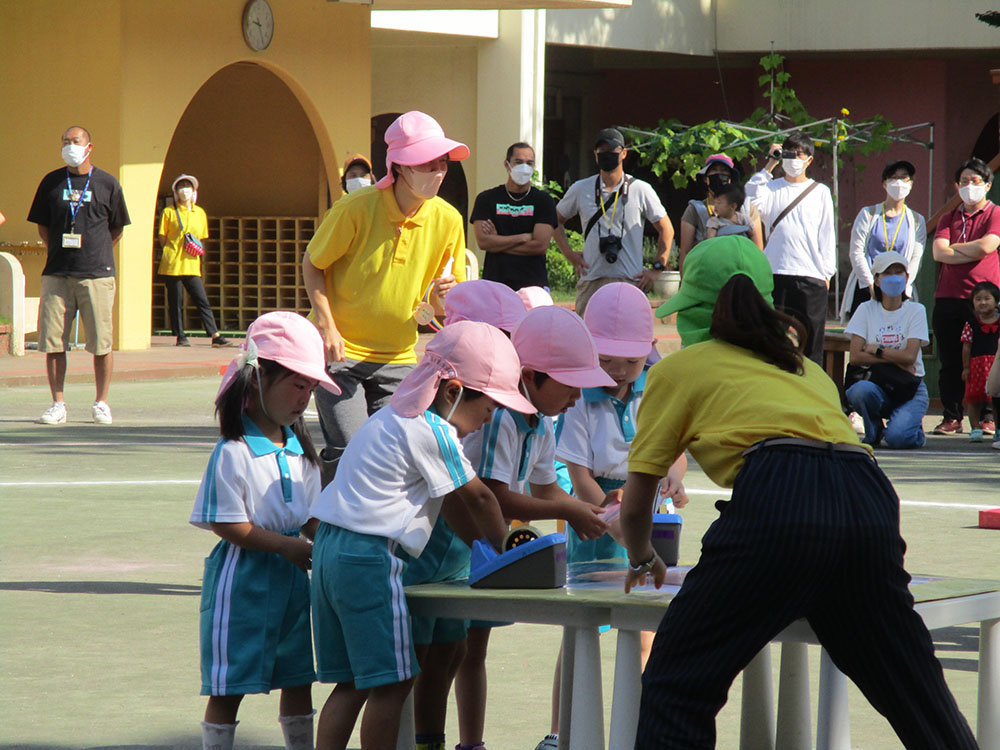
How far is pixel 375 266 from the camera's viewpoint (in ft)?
22.8

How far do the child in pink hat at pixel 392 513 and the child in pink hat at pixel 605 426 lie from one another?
1006mm

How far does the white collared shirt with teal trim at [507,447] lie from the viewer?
4852 millimetres

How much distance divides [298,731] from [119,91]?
1636 cm

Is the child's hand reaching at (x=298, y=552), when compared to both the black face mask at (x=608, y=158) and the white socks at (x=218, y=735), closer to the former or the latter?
the white socks at (x=218, y=735)

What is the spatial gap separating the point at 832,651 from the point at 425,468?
1.11 m

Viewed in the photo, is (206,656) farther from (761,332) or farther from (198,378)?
(198,378)

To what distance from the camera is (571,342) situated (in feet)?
16.0

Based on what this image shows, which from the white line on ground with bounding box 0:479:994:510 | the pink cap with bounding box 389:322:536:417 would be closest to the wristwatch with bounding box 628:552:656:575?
the pink cap with bounding box 389:322:536:417

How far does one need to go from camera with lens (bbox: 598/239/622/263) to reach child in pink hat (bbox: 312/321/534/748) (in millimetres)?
7042

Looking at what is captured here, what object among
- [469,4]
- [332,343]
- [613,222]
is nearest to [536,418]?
[332,343]

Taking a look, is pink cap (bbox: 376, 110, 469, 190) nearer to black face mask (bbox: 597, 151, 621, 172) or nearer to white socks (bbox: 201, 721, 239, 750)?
white socks (bbox: 201, 721, 239, 750)

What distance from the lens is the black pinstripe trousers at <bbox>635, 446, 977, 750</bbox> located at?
374 cm

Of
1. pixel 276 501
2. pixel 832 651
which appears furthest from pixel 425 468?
pixel 832 651

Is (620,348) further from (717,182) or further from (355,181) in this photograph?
(355,181)
